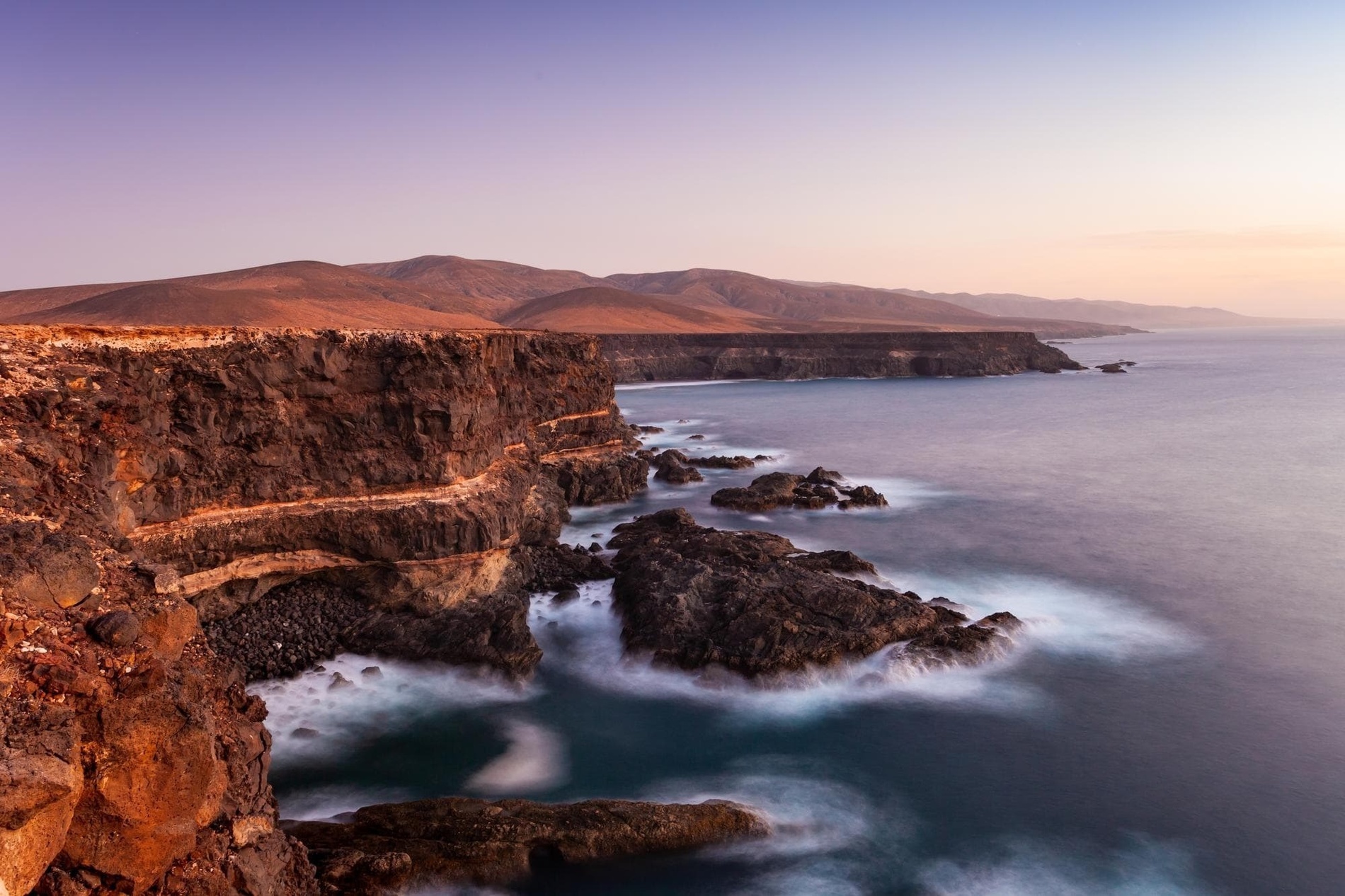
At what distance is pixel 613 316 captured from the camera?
12950cm

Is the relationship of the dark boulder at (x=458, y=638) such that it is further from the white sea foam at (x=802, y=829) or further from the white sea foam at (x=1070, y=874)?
the white sea foam at (x=1070, y=874)

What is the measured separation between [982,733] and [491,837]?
8.98 m

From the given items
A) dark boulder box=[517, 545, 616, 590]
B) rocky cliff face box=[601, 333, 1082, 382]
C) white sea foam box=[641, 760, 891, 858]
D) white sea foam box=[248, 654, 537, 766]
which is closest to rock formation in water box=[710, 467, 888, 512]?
dark boulder box=[517, 545, 616, 590]

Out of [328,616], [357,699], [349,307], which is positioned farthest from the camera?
[349,307]

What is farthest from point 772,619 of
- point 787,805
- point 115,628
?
point 115,628

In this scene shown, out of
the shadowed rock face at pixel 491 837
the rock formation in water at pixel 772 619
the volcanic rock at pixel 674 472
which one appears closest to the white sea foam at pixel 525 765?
the shadowed rock face at pixel 491 837

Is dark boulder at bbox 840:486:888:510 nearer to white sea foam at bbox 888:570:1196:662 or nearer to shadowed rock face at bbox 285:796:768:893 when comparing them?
white sea foam at bbox 888:570:1196:662

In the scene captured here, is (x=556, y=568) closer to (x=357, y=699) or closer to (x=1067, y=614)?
(x=357, y=699)

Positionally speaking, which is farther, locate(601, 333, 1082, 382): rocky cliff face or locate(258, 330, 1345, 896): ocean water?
locate(601, 333, 1082, 382): rocky cliff face

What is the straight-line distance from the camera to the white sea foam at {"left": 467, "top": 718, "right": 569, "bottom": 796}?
13266 millimetres

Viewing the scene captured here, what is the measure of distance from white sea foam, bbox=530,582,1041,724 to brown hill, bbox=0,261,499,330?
23.0m

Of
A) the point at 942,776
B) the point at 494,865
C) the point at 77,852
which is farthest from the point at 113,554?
the point at 942,776

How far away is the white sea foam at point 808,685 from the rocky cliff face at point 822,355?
79644 mm

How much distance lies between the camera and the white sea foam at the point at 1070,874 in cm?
1097
